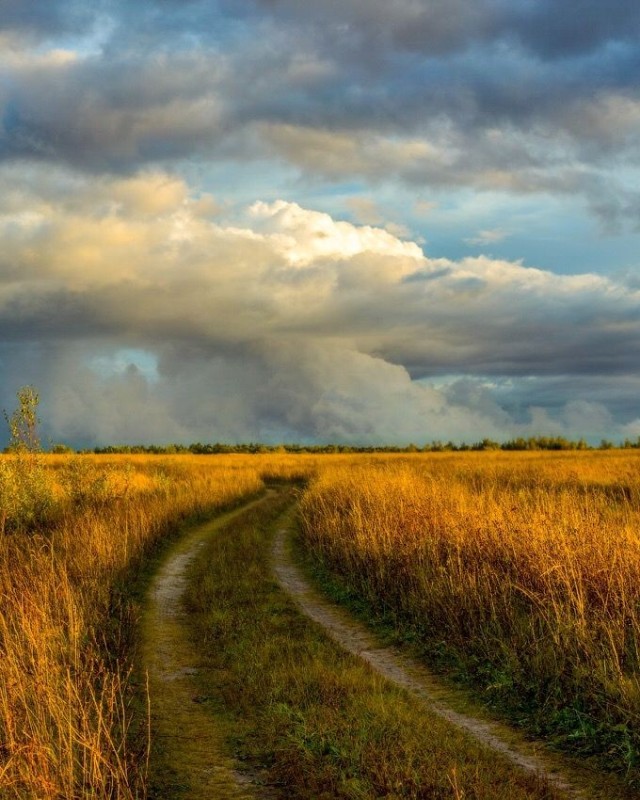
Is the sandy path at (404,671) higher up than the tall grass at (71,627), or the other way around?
the tall grass at (71,627)

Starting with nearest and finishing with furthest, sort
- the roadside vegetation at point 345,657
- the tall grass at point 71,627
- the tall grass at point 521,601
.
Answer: the tall grass at point 71,627 → the roadside vegetation at point 345,657 → the tall grass at point 521,601

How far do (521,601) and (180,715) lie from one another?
535 centimetres

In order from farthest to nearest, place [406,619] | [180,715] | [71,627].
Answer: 1. [406,619]
2. [71,627]
3. [180,715]

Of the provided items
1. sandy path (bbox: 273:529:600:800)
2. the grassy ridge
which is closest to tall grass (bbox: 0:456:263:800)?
the grassy ridge

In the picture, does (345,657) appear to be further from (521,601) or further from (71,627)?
(71,627)

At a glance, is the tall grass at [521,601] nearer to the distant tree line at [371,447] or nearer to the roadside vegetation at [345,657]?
the roadside vegetation at [345,657]

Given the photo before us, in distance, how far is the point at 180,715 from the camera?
8.31 m

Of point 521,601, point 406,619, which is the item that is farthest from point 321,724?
point 406,619

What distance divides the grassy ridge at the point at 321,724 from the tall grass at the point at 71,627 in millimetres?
1209

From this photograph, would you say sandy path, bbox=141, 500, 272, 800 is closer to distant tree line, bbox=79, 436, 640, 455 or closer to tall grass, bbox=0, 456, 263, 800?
tall grass, bbox=0, 456, 263, 800

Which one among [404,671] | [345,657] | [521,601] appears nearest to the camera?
[404,671]

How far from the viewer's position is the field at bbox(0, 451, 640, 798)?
6715 millimetres

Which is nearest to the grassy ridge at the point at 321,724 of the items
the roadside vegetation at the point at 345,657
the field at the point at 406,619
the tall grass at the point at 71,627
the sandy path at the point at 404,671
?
the roadside vegetation at the point at 345,657

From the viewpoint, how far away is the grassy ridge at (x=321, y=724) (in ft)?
21.1
